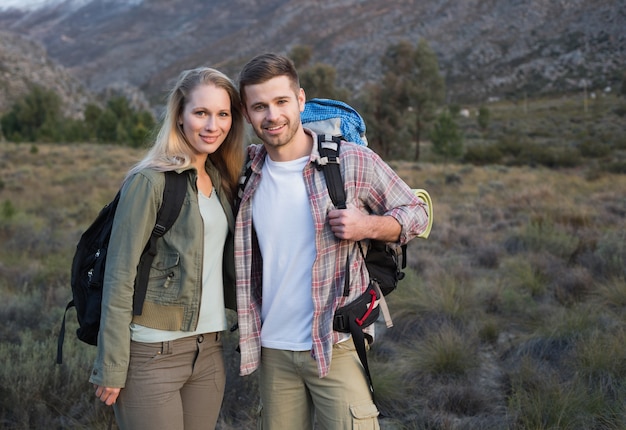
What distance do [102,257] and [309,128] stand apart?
103 cm

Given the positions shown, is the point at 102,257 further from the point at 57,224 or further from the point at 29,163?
the point at 29,163

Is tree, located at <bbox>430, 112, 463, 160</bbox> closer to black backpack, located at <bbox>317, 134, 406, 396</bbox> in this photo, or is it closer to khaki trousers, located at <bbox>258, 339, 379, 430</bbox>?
black backpack, located at <bbox>317, 134, 406, 396</bbox>

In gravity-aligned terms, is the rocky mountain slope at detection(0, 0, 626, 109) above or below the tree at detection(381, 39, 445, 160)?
above

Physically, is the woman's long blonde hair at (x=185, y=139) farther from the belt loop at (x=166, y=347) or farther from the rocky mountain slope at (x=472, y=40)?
the rocky mountain slope at (x=472, y=40)

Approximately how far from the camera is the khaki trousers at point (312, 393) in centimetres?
211

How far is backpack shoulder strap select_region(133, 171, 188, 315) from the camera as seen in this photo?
209cm

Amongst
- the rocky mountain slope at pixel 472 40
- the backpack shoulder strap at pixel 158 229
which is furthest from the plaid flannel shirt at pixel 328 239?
the rocky mountain slope at pixel 472 40

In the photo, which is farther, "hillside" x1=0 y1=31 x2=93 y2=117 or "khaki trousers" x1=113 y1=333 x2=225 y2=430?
"hillside" x1=0 y1=31 x2=93 y2=117

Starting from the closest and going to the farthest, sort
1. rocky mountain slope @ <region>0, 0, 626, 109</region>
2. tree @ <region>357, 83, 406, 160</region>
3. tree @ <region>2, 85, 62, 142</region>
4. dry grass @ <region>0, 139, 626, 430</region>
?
1. dry grass @ <region>0, 139, 626, 430</region>
2. tree @ <region>357, 83, 406, 160</region>
3. tree @ <region>2, 85, 62, 142</region>
4. rocky mountain slope @ <region>0, 0, 626, 109</region>

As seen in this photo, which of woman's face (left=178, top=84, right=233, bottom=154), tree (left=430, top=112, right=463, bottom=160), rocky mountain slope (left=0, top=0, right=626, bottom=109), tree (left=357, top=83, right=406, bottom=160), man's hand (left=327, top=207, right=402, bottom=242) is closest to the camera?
man's hand (left=327, top=207, right=402, bottom=242)

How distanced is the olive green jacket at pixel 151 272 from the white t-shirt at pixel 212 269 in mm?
68

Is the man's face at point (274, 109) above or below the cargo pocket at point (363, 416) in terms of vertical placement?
above

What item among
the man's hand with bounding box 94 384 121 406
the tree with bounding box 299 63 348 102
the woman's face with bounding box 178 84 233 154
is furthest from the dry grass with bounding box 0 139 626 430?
the tree with bounding box 299 63 348 102

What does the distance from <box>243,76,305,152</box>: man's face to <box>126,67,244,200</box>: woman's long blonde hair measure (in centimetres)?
18
